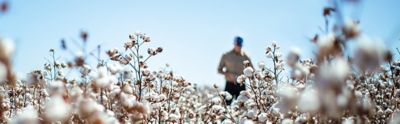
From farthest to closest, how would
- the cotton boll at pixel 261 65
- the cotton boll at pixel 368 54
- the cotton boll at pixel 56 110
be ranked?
the cotton boll at pixel 261 65 < the cotton boll at pixel 56 110 < the cotton boll at pixel 368 54

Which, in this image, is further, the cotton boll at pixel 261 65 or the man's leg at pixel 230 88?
the man's leg at pixel 230 88

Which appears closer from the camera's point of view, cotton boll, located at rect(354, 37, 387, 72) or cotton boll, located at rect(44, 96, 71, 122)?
cotton boll, located at rect(354, 37, 387, 72)

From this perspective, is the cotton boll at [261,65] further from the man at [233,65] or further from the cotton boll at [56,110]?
the cotton boll at [56,110]

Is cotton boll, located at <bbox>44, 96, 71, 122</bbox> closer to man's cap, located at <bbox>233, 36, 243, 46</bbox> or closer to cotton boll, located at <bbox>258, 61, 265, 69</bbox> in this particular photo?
cotton boll, located at <bbox>258, 61, 265, 69</bbox>

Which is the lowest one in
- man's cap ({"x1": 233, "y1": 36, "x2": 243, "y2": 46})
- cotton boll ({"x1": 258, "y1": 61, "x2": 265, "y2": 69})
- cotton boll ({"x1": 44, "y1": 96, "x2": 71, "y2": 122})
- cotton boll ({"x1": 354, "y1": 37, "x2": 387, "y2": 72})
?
cotton boll ({"x1": 44, "y1": 96, "x2": 71, "y2": 122})

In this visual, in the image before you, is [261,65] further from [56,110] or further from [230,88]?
[56,110]

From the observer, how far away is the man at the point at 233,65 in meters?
6.96

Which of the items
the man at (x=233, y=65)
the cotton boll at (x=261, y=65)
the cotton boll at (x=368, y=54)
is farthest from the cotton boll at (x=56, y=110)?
the man at (x=233, y=65)

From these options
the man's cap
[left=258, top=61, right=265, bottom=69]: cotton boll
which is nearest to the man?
the man's cap

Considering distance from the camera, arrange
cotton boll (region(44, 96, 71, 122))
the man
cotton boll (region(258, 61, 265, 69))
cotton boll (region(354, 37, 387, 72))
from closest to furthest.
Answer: cotton boll (region(354, 37, 387, 72)) < cotton boll (region(44, 96, 71, 122)) < cotton boll (region(258, 61, 265, 69)) < the man

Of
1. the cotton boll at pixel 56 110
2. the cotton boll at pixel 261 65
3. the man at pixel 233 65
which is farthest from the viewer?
the man at pixel 233 65

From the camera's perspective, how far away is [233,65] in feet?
22.8

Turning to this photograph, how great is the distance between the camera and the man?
696cm

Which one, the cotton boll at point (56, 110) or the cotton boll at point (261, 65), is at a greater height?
the cotton boll at point (261, 65)
